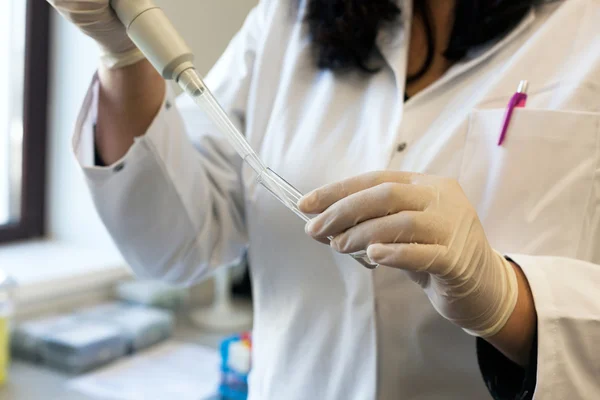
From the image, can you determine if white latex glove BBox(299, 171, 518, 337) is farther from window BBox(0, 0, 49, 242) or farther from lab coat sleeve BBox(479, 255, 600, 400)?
window BBox(0, 0, 49, 242)

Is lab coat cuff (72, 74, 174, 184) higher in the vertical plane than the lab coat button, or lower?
higher

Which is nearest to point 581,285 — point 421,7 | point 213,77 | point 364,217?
point 364,217

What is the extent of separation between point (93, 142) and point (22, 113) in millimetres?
963

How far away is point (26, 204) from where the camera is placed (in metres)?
1.59

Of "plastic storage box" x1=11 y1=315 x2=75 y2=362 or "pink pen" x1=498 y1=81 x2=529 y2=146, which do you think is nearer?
"pink pen" x1=498 y1=81 x2=529 y2=146

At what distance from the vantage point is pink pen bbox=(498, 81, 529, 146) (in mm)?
688

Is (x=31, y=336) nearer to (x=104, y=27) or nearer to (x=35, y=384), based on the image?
(x=35, y=384)

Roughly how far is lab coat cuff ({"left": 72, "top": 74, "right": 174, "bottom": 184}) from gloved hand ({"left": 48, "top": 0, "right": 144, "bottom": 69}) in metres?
0.06

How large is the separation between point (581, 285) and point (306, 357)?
33cm

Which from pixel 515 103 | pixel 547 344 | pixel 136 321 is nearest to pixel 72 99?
pixel 136 321

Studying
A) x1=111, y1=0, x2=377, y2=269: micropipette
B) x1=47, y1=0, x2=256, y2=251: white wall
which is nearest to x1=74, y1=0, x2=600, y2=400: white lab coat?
x1=111, y1=0, x2=377, y2=269: micropipette

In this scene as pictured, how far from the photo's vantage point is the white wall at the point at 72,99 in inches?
60.6

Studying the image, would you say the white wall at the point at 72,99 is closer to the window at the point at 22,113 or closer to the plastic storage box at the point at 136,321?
the window at the point at 22,113

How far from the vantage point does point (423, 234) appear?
522mm
